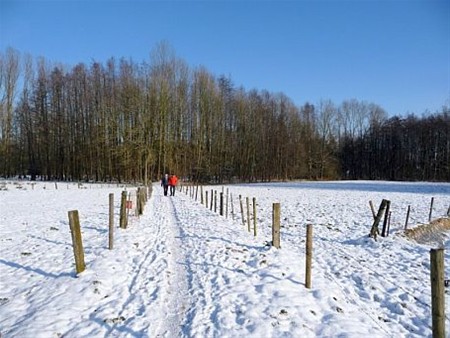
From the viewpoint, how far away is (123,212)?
13.1m

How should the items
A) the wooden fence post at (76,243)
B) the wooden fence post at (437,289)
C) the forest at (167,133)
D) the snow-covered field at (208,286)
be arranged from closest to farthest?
the wooden fence post at (437,289), the snow-covered field at (208,286), the wooden fence post at (76,243), the forest at (167,133)

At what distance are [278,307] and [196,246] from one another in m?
4.69

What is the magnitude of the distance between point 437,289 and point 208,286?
4.31 meters

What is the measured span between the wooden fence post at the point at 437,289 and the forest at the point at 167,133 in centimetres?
4246

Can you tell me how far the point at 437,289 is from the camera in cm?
418

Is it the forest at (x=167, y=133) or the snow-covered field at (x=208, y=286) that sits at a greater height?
the forest at (x=167, y=133)

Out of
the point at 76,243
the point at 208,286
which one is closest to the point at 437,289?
the point at 208,286

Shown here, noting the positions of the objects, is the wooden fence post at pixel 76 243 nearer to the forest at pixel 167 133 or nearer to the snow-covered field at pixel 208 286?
the snow-covered field at pixel 208 286

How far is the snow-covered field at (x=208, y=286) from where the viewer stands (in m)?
5.47

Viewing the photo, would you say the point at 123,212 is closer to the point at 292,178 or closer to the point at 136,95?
the point at 136,95

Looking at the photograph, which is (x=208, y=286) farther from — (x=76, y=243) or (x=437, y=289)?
(x=437, y=289)

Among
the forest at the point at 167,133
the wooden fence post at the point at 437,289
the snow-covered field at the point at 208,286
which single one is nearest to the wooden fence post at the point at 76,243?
the snow-covered field at the point at 208,286

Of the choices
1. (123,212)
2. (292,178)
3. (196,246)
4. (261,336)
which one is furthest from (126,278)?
(292,178)

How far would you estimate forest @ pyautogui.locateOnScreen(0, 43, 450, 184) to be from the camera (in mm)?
52656
